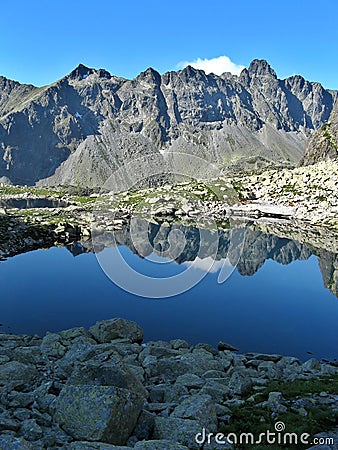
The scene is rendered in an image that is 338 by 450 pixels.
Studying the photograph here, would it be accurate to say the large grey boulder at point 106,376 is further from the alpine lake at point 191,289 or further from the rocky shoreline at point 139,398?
the alpine lake at point 191,289

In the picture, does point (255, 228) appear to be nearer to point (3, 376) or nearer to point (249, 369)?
point (249, 369)

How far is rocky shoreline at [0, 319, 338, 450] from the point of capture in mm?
13305

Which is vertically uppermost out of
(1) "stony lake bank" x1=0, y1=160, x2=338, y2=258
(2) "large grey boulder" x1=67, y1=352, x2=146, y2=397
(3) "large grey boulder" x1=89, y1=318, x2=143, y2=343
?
(1) "stony lake bank" x1=0, y1=160, x2=338, y2=258

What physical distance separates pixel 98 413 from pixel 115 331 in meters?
18.8

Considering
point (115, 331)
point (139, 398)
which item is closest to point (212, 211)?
→ point (115, 331)

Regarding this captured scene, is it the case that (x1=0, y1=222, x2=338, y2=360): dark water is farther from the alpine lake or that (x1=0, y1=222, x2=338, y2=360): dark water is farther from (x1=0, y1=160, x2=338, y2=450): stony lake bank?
(x1=0, y1=160, x2=338, y2=450): stony lake bank

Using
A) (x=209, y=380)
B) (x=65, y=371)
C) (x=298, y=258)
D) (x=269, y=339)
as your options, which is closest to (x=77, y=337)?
(x=65, y=371)

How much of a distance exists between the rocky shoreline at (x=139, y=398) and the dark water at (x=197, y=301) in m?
10.7

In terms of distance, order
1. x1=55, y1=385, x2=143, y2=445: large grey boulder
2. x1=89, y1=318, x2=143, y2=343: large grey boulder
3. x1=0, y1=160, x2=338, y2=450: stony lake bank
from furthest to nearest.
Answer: x1=89, y1=318, x2=143, y2=343: large grey boulder, x1=0, y1=160, x2=338, y2=450: stony lake bank, x1=55, y1=385, x2=143, y2=445: large grey boulder

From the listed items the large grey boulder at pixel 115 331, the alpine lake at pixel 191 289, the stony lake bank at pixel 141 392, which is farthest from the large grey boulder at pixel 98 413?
the alpine lake at pixel 191 289

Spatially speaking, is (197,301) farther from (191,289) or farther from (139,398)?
(139,398)

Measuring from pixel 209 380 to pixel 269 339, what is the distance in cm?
1696

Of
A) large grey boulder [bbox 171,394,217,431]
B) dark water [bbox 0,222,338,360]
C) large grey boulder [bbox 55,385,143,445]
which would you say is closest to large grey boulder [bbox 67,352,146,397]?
large grey boulder [bbox 55,385,143,445]

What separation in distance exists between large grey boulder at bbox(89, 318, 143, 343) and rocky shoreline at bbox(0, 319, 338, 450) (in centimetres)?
543
